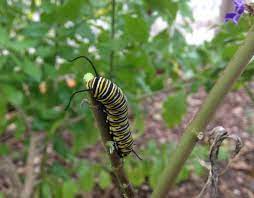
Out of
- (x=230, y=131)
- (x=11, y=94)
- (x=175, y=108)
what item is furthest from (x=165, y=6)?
(x=230, y=131)

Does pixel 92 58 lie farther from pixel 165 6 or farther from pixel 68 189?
pixel 68 189

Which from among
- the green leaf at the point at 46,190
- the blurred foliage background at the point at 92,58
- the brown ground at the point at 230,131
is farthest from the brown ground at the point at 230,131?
the green leaf at the point at 46,190

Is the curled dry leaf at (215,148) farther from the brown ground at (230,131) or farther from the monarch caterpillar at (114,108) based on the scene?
the brown ground at (230,131)

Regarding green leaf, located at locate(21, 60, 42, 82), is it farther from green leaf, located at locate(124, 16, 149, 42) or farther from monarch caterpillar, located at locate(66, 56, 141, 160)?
monarch caterpillar, located at locate(66, 56, 141, 160)

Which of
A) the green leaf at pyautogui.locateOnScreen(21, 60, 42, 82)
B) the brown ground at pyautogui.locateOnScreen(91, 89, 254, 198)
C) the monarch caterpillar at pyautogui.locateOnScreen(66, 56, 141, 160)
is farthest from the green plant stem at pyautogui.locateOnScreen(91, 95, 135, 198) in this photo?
the brown ground at pyautogui.locateOnScreen(91, 89, 254, 198)

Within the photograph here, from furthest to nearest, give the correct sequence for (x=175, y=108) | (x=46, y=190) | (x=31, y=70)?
(x=46, y=190) < (x=175, y=108) < (x=31, y=70)

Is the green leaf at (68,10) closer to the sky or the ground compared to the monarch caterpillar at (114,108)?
closer to the sky
